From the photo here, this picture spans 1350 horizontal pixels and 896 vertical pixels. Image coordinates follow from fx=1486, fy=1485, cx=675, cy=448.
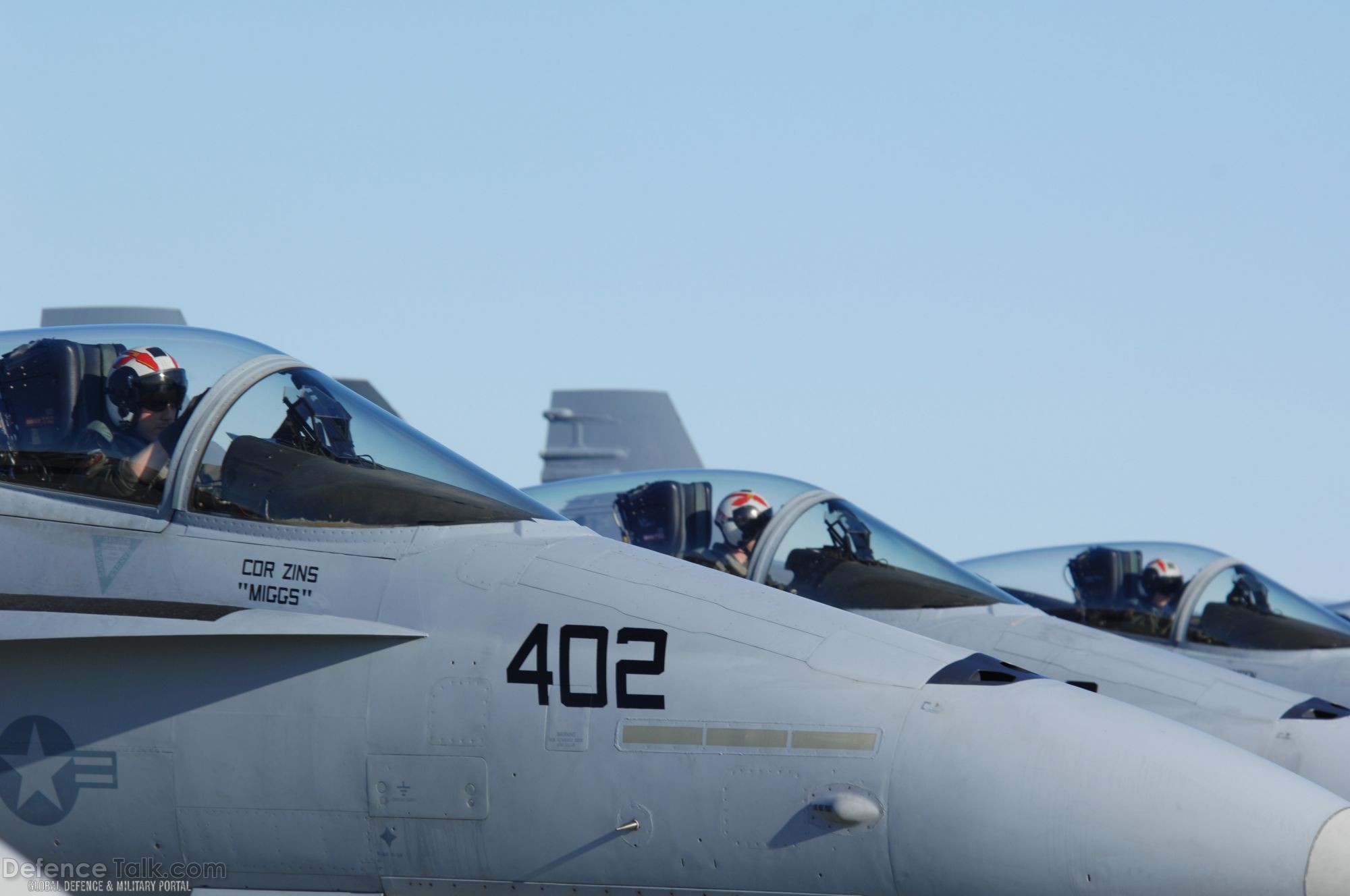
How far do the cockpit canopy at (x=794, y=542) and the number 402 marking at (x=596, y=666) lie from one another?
328cm

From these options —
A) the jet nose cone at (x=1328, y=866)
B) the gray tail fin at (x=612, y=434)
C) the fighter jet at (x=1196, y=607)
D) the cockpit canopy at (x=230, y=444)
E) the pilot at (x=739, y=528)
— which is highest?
the gray tail fin at (x=612, y=434)

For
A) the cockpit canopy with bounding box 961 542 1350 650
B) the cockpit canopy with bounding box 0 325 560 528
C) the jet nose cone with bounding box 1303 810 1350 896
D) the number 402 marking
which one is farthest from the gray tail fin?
the jet nose cone with bounding box 1303 810 1350 896

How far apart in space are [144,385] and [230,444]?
1.38 ft

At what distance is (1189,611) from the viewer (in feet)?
36.0

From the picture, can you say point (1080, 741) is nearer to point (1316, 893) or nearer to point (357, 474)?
point (1316, 893)

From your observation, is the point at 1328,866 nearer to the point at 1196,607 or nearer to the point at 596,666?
the point at 596,666

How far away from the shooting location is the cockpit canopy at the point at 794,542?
27.2 feet

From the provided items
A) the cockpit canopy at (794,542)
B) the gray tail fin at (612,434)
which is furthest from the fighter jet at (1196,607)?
the gray tail fin at (612,434)

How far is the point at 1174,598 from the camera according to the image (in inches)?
436

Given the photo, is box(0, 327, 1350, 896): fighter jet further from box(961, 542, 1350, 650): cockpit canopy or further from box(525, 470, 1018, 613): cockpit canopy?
box(961, 542, 1350, 650): cockpit canopy

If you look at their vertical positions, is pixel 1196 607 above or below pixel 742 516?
below

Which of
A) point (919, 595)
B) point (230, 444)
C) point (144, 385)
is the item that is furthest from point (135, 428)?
point (919, 595)

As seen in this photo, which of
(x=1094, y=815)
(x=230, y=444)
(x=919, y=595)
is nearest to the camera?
(x=1094, y=815)

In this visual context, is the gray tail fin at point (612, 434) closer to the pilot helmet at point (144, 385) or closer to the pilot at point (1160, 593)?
the pilot at point (1160, 593)
